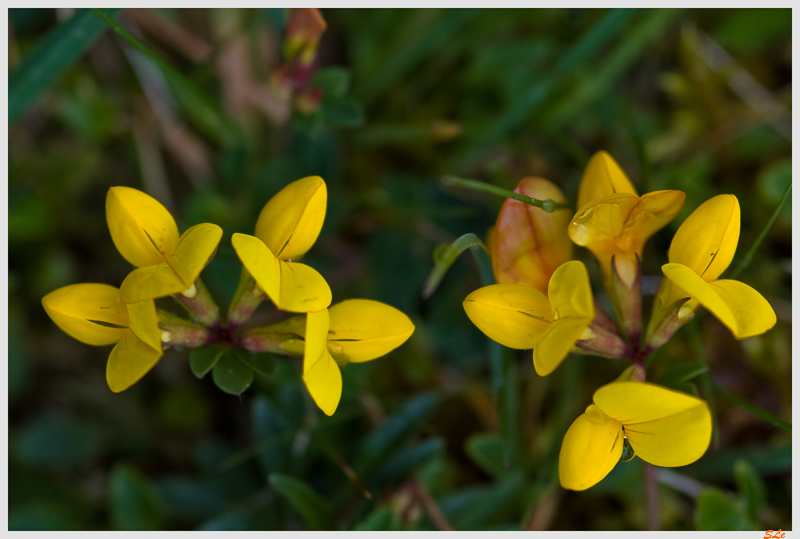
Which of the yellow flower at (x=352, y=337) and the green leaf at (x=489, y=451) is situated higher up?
the yellow flower at (x=352, y=337)

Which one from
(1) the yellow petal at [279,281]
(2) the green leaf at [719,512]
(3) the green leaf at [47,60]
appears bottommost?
(2) the green leaf at [719,512]

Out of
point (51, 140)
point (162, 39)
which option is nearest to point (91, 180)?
point (51, 140)

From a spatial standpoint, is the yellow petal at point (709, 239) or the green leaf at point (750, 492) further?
the green leaf at point (750, 492)

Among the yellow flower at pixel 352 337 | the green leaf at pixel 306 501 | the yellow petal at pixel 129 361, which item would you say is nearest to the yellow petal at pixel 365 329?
the yellow flower at pixel 352 337

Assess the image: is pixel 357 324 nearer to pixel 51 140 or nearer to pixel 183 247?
pixel 183 247

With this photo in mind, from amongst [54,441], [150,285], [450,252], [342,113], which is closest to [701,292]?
[450,252]

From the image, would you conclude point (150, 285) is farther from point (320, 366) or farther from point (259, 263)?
point (320, 366)

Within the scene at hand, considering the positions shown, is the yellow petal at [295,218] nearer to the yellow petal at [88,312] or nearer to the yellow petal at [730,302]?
the yellow petal at [88,312]
